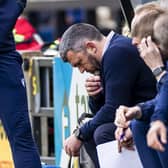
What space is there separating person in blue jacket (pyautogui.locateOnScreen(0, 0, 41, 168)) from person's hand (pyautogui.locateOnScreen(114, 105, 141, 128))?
0.67m

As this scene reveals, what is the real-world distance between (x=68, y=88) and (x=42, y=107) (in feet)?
2.26

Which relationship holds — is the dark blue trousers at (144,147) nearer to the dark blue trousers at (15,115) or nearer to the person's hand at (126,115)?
the person's hand at (126,115)

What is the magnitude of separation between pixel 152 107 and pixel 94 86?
1006 mm

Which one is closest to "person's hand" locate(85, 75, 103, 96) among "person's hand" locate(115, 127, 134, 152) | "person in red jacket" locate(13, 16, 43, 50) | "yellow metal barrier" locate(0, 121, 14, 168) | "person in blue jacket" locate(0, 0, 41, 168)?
"person in blue jacket" locate(0, 0, 41, 168)

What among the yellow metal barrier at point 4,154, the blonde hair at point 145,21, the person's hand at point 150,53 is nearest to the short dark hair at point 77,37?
the blonde hair at point 145,21

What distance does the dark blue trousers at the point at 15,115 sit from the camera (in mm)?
5113

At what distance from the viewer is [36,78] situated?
6879 millimetres

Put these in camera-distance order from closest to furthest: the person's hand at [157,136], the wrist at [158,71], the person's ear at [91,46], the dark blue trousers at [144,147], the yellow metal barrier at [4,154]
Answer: the person's hand at [157,136] < the wrist at [158,71] < the dark blue trousers at [144,147] < the person's ear at [91,46] < the yellow metal barrier at [4,154]

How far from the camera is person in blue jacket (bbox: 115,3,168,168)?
4304 millimetres

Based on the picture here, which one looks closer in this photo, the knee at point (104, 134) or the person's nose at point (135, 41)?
the person's nose at point (135, 41)

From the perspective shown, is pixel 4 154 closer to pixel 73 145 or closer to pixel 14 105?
pixel 73 145

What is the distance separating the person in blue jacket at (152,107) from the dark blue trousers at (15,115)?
0.68 metres

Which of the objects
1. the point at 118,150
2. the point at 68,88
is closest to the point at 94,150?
the point at 118,150

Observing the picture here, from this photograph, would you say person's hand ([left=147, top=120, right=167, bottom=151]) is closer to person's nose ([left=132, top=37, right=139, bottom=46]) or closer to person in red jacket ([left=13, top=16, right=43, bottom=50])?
person's nose ([left=132, top=37, right=139, bottom=46])
